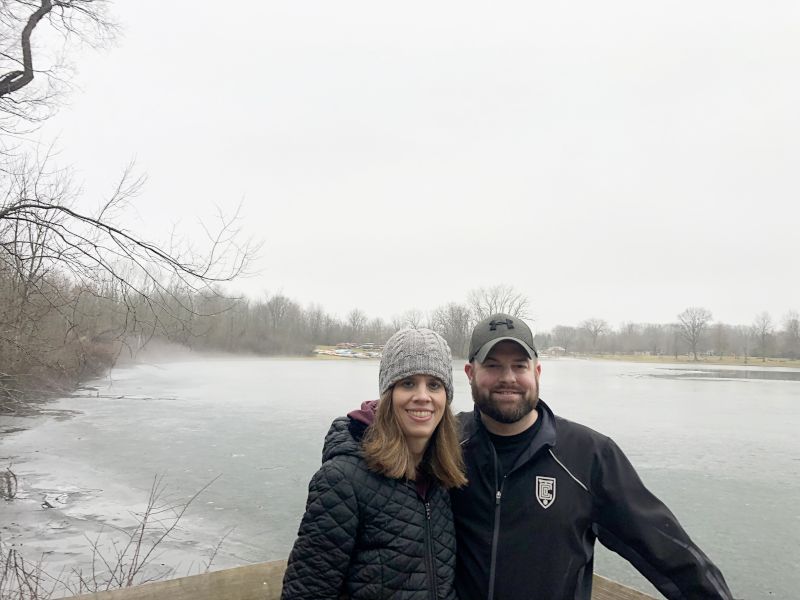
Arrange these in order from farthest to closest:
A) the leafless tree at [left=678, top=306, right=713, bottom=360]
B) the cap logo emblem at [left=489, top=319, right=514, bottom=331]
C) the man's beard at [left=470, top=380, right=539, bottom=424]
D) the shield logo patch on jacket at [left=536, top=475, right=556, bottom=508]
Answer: the leafless tree at [left=678, top=306, right=713, bottom=360], the cap logo emblem at [left=489, top=319, right=514, bottom=331], the man's beard at [left=470, top=380, right=539, bottom=424], the shield logo patch on jacket at [left=536, top=475, right=556, bottom=508]

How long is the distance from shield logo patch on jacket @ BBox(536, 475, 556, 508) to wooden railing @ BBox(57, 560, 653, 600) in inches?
32.8

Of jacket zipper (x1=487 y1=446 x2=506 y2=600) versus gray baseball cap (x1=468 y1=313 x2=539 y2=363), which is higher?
gray baseball cap (x1=468 y1=313 x2=539 y2=363)

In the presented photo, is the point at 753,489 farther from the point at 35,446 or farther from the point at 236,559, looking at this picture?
the point at 35,446

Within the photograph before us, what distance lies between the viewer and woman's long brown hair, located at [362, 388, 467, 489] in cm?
175

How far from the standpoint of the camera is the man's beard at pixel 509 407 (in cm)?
197

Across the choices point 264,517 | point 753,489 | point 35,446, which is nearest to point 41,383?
point 35,446

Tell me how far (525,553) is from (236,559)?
474cm

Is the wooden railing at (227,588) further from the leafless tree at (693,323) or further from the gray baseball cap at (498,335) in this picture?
the leafless tree at (693,323)

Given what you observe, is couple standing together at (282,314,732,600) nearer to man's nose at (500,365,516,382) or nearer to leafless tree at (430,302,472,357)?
man's nose at (500,365,516,382)

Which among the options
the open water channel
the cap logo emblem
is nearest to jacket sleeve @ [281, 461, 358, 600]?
the cap logo emblem

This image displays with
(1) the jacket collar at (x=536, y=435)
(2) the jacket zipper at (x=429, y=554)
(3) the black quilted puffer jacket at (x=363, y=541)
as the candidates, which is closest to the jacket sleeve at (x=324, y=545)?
(3) the black quilted puffer jacket at (x=363, y=541)

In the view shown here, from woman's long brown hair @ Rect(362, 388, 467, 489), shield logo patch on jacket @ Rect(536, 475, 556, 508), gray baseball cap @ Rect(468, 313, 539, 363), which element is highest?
gray baseball cap @ Rect(468, 313, 539, 363)

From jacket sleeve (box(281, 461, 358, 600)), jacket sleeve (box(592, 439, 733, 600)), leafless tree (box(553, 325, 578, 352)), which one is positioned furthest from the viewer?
leafless tree (box(553, 325, 578, 352))

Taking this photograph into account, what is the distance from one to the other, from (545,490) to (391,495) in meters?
0.51
